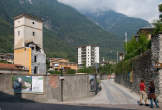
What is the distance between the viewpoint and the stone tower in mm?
59344

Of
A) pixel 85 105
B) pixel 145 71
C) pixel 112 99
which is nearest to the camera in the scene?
pixel 85 105

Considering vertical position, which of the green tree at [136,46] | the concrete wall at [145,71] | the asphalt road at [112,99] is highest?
the green tree at [136,46]

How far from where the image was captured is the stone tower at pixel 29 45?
59.3m

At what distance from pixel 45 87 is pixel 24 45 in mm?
47907

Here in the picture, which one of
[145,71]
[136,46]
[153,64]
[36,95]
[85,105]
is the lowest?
[85,105]

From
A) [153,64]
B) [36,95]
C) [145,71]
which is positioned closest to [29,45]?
[36,95]

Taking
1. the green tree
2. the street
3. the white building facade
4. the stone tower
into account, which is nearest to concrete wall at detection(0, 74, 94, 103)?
the street

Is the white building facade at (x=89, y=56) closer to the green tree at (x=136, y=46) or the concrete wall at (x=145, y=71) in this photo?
the green tree at (x=136, y=46)

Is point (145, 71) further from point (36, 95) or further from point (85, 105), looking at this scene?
point (36, 95)

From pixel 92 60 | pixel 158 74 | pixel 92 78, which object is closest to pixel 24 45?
pixel 92 78

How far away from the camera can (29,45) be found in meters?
62.5

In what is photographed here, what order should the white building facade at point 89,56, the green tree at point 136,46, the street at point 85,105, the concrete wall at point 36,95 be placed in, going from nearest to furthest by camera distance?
the street at point 85,105 < the concrete wall at point 36,95 < the green tree at point 136,46 < the white building facade at point 89,56

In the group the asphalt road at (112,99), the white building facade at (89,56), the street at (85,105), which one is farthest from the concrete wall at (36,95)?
the white building facade at (89,56)

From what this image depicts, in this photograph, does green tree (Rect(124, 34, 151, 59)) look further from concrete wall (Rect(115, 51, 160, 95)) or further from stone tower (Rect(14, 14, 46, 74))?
stone tower (Rect(14, 14, 46, 74))
